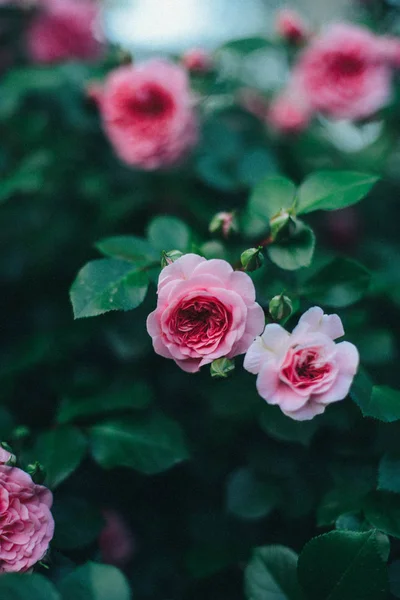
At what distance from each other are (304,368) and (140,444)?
26cm

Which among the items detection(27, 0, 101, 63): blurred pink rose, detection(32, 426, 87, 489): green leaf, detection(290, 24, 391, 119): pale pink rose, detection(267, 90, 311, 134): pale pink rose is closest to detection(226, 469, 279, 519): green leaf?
detection(32, 426, 87, 489): green leaf

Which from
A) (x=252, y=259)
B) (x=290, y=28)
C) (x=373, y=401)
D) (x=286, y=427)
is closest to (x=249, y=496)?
(x=286, y=427)

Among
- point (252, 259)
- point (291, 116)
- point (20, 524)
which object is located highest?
point (252, 259)

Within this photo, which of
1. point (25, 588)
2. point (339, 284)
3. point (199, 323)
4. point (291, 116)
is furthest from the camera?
point (291, 116)

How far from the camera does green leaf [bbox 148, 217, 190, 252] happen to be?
0.69m

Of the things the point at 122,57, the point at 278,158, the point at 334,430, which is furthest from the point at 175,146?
the point at 334,430

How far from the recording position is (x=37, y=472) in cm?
58

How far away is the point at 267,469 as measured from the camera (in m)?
0.75

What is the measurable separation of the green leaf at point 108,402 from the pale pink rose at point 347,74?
68 cm

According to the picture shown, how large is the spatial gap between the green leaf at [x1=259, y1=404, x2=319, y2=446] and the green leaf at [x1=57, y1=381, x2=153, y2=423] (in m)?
0.18

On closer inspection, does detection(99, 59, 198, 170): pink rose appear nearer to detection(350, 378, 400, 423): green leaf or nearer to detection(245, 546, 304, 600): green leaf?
detection(350, 378, 400, 423): green leaf

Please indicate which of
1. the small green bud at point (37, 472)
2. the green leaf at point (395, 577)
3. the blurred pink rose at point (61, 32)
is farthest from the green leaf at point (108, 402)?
the blurred pink rose at point (61, 32)

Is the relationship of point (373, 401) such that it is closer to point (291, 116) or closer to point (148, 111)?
point (148, 111)

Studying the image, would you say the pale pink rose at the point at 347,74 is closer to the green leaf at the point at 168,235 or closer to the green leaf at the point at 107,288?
the green leaf at the point at 168,235
